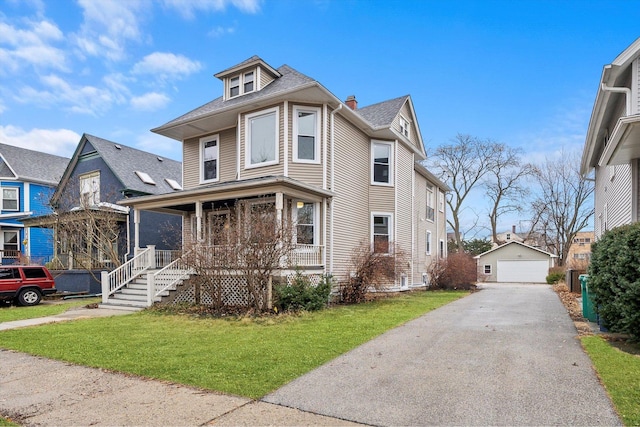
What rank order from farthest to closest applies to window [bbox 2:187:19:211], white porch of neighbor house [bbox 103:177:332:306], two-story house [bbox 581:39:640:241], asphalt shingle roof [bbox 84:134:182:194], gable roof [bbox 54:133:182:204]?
1. window [bbox 2:187:19:211]
2. asphalt shingle roof [bbox 84:134:182:194]
3. gable roof [bbox 54:133:182:204]
4. white porch of neighbor house [bbox 103:177:332:306]
5. two-story house [bbox 581:39:640:241]

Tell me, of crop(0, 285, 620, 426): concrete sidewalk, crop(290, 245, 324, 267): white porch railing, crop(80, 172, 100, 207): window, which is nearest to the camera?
crop(0, 285, 620, 426): concrete sidewalk

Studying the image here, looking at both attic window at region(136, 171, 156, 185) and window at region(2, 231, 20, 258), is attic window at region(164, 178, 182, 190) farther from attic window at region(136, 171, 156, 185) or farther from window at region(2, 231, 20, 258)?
window at region(2, 231, 20, 258)

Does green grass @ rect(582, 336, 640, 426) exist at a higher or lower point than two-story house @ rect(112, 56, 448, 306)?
lower

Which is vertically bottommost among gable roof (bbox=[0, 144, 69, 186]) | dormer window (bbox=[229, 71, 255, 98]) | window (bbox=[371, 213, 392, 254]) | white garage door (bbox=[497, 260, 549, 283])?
white garage door (bbox=[497, 260, 549, 283])

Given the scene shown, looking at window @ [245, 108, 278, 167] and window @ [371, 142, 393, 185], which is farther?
window @ [371, 142, 393, 185]

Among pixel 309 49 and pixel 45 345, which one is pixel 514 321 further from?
pixel 309 49

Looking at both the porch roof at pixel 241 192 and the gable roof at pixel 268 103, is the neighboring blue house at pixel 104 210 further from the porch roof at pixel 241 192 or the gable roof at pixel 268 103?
the gable roof at pixel 268 103

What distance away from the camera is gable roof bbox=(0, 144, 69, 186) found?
82.0 feet

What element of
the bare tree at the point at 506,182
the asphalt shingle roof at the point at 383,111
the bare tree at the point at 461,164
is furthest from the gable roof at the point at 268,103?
the bare tree at the point at 506,182

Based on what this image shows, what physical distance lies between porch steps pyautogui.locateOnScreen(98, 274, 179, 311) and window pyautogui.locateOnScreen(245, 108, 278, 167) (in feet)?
17.8

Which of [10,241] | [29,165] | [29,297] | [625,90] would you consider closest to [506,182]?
[625,90]

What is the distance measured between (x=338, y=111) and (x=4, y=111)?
2138 cm

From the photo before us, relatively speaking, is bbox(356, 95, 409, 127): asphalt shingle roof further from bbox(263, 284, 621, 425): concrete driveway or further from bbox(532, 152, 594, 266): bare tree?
bbox(532, 152, 594, 266): bare tree

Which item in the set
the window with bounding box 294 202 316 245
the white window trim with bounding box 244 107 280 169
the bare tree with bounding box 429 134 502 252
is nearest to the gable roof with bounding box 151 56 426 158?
the white window trim with bounding box 244 107 280 169
